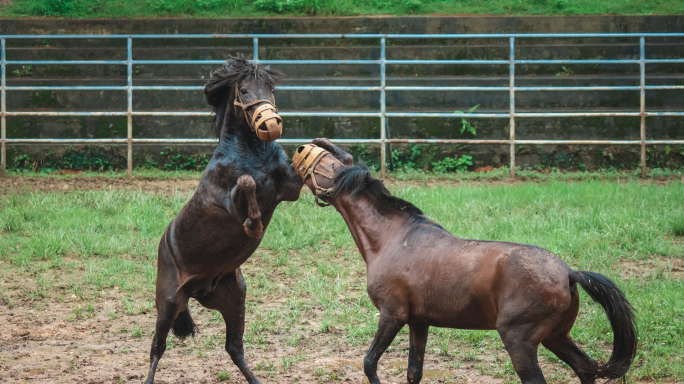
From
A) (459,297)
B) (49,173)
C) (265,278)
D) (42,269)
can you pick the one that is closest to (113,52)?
(49,173)

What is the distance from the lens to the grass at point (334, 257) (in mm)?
5539

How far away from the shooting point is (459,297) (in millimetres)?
3867

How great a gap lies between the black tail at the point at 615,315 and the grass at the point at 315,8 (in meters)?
12.3

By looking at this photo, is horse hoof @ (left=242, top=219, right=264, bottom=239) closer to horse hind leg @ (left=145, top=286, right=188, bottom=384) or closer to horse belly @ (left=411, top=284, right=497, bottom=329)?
horse hind leg @ (left=145, top=286, right=188, bottom=384)

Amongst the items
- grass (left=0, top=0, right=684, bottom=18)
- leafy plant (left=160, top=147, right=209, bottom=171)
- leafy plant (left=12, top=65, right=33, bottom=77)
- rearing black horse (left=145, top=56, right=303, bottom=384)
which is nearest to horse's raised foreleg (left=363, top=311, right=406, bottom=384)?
rearing black horse (left=145, top=56, right=303, bottom=384)

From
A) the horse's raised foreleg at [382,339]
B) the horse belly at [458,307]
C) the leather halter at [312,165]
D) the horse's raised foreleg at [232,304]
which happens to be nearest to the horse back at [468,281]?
the horse belly at [458,307]

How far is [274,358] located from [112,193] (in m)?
5.47

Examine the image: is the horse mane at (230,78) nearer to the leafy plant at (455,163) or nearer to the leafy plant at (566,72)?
the leafy plant at (455,163)

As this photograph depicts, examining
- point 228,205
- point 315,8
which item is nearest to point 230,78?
point 228,205

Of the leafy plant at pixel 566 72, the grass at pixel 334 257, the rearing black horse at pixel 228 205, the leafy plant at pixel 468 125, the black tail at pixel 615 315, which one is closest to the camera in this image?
the black tail at pixel 615 315

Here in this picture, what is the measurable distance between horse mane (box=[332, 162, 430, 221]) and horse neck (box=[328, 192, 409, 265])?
0.03 m

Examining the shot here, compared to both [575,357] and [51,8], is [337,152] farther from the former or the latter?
[51,8]

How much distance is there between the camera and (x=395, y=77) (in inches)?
530

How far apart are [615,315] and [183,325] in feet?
10.6
